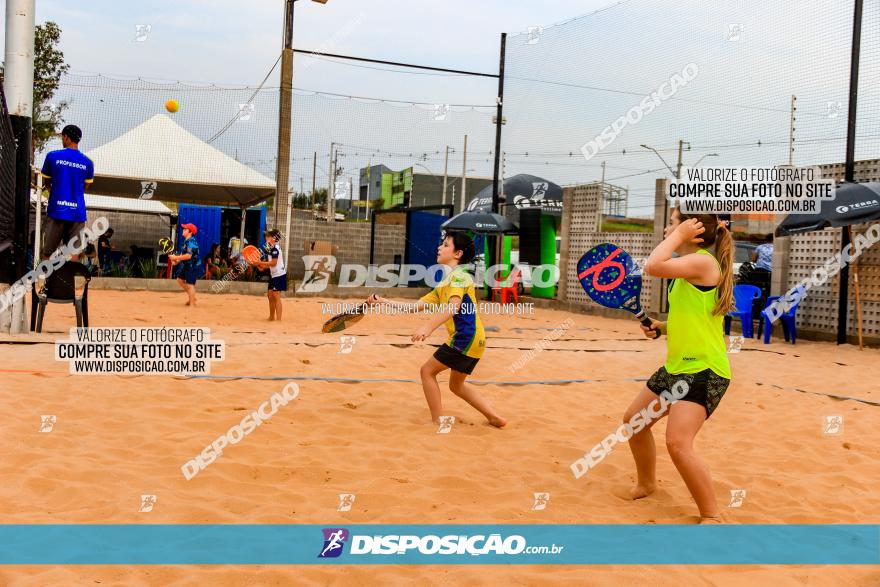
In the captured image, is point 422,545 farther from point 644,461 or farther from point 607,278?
point 607,278

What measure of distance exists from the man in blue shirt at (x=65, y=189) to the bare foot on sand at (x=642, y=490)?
649 cm

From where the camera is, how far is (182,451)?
13.6ft

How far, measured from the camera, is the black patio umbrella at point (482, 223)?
48.7 feet

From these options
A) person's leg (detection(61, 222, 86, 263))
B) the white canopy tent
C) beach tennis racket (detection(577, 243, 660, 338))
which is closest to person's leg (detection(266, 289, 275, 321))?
person's leg (detection(61, 222, 86, 263))

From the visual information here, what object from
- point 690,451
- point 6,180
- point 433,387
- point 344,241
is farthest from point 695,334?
point 344,241

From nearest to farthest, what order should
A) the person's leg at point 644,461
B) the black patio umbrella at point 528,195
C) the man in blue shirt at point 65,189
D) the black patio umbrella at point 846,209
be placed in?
the person's leg at point 644,461 → the man in blue shirt at point 65,189 → the black patio umbrella at point 846,209 → the black patio umbrella at point 528,195

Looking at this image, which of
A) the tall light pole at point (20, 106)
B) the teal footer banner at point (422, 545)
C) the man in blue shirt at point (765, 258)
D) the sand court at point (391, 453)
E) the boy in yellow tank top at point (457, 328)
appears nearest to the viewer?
the teal footer banner at point (422, 545)

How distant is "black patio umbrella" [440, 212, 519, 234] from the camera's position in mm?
14836

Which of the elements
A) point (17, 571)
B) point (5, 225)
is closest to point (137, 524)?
point (17, 571)

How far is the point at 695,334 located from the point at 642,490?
919 millimetres

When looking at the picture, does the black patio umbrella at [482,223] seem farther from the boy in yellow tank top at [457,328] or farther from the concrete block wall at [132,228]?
the concrete block wall at [132,228]

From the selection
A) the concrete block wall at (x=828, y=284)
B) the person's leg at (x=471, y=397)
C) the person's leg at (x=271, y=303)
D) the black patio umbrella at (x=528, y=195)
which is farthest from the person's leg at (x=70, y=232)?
the black patio umbrella at (x=528, y=195)

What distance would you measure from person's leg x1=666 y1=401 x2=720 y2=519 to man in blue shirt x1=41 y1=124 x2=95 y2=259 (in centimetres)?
674

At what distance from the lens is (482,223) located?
1495 centimetres
